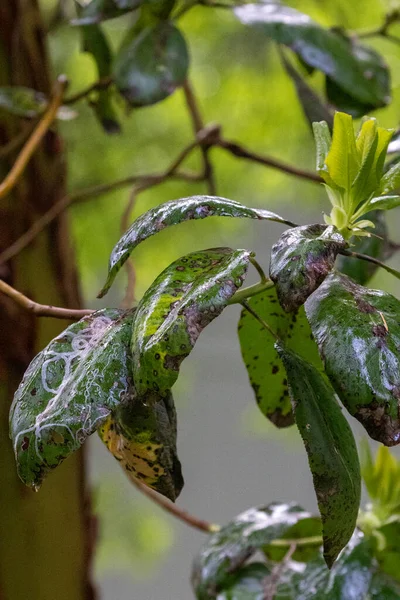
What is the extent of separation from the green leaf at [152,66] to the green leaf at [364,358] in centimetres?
40

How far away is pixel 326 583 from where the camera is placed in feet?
1.54

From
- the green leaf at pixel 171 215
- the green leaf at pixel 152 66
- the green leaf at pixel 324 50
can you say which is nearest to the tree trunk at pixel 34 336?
the green leaf at pixel 152 66

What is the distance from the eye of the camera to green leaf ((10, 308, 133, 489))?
0.88 ft

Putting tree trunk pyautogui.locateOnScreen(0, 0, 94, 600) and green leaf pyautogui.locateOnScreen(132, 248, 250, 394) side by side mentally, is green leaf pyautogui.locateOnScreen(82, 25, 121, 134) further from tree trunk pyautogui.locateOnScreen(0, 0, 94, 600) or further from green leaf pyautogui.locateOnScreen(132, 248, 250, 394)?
green leaf pyautogui.locateOnScreen(132, 248, 250, 394)

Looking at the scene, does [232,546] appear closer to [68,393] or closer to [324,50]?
[68,393]

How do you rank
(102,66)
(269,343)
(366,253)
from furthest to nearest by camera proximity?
(102,66)
(366,253)
(269,343)

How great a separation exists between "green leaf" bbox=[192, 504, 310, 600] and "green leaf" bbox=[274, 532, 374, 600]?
0.12ft

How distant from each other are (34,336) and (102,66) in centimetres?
30

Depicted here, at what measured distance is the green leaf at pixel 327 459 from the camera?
0.90ft

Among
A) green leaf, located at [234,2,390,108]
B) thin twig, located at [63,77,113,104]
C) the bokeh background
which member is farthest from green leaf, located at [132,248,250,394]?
the bokeh background

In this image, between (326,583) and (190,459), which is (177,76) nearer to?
(326,583)

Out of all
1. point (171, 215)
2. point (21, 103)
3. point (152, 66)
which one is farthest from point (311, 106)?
point (171, 215)

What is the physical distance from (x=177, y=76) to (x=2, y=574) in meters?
0.53

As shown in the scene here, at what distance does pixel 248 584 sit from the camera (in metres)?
0.53
